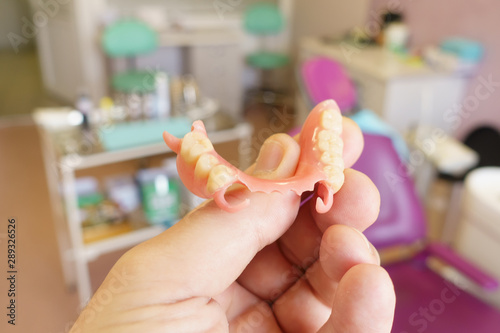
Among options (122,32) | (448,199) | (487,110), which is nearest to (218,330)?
(448,199)

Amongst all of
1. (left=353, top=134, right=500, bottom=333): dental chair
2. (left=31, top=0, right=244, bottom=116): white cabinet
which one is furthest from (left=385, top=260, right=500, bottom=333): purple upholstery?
(left=31, top=0, right=244, bottom=116): white cabinet

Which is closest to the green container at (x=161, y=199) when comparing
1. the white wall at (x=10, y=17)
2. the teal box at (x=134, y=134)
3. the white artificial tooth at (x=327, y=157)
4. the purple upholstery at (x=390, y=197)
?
the teal box at (x=134, y=134)

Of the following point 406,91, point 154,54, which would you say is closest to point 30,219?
point 406,91

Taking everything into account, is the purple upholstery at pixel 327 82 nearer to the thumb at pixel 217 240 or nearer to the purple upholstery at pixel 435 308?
the purple upholstery at pixel 435 308

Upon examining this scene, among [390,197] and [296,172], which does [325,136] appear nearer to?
[296,172]

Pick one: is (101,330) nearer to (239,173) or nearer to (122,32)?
(239,173)

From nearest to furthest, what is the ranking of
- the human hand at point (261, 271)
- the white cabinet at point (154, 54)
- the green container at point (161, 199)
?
1. the human hand at point (261, 271)
2. the green container at point (161, 199)
3. the white cabinet at point (154, 54)
